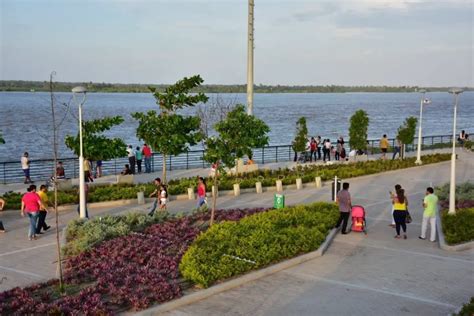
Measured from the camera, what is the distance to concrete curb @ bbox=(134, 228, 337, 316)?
9983mm

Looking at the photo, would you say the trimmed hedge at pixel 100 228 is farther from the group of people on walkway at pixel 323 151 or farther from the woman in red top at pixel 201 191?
the group of people on walkway at pixel 323 151

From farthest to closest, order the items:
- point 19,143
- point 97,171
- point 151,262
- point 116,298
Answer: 1. point 19,143
2. point 97,171
3. point 151,262
4. point 116,298

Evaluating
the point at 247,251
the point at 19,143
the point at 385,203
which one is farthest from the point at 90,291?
the point at 19,143

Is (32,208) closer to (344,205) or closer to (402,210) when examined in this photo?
(344,205)

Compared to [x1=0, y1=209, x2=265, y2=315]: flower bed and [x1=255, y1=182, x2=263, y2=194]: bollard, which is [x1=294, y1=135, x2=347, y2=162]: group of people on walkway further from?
[x1=0, y1=209, x2=265, y2=315]: flower bed

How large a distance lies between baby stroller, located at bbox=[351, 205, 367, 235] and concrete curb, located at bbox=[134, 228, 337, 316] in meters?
1.94

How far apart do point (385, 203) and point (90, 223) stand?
1033 centimetres

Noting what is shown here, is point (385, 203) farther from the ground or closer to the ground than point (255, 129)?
closer to the ground

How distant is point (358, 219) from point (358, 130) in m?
16.8

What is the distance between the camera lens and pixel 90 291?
10.3 m

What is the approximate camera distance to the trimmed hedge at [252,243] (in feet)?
37.7

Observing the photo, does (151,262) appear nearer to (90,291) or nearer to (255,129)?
(90,291)

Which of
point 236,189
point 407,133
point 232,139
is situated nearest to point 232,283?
point 232,139

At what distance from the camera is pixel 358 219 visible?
16031mm
